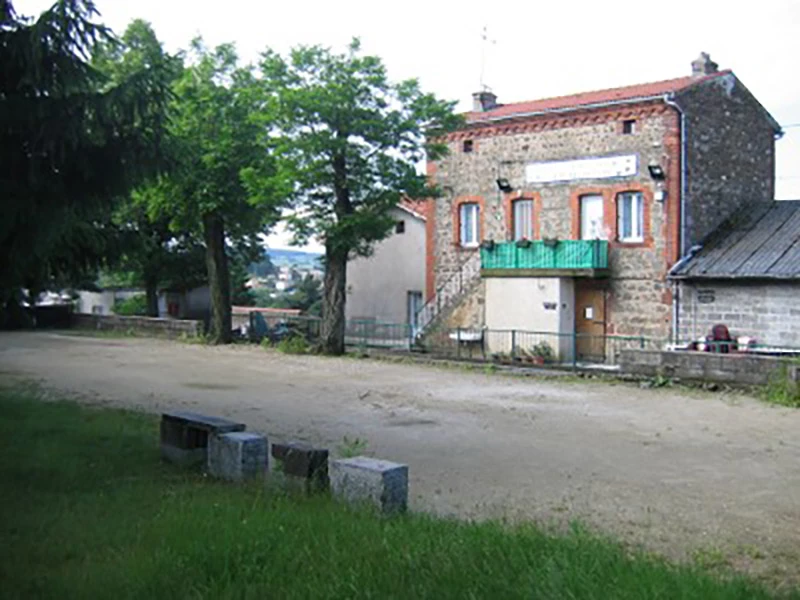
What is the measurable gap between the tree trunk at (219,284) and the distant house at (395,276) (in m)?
5.76

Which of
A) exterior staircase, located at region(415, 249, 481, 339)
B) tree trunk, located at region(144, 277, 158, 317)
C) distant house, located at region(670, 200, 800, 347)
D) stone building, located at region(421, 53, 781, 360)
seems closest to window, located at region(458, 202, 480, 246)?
stone building, located at region(421, 53, 781, 360)

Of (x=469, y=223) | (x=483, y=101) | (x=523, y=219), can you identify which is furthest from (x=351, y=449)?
(x=483, y=101)

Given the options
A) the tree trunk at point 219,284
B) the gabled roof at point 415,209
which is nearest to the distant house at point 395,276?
the gabled roof at point 415,209

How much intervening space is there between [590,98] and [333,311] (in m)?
10.5

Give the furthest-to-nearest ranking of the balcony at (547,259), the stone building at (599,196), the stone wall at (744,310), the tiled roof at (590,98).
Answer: the balcony at (547,259)
the tiled roof at (590,98)
the stone building at (599,196)
the stone wall at (744,310)

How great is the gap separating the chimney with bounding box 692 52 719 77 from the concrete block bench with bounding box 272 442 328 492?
23352mm

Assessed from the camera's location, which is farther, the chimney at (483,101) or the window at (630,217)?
the chimney at (483,101)

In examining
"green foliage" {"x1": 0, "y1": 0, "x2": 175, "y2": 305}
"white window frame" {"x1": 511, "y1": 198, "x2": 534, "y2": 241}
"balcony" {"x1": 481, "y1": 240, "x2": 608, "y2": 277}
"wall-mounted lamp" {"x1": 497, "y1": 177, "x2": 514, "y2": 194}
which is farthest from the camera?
"wall-mounted lamp" {"x1": 497, "y1": 177, "x2": 514, "y2": 194}

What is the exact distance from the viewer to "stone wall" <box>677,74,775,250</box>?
25.3 m

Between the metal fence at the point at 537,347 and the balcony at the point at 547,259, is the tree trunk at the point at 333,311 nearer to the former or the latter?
the metal fence at the point at 537,347

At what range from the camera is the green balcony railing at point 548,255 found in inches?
1014

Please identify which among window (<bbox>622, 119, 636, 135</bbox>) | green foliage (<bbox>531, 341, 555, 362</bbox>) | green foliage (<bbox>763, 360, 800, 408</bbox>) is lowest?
green foliage (<bbox>763, 360, 800, 408</bbox>)

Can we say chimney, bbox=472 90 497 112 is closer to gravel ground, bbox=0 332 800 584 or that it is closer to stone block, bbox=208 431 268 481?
gravel ground, bbox=0 332 800 584

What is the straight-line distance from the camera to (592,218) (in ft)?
87.5
